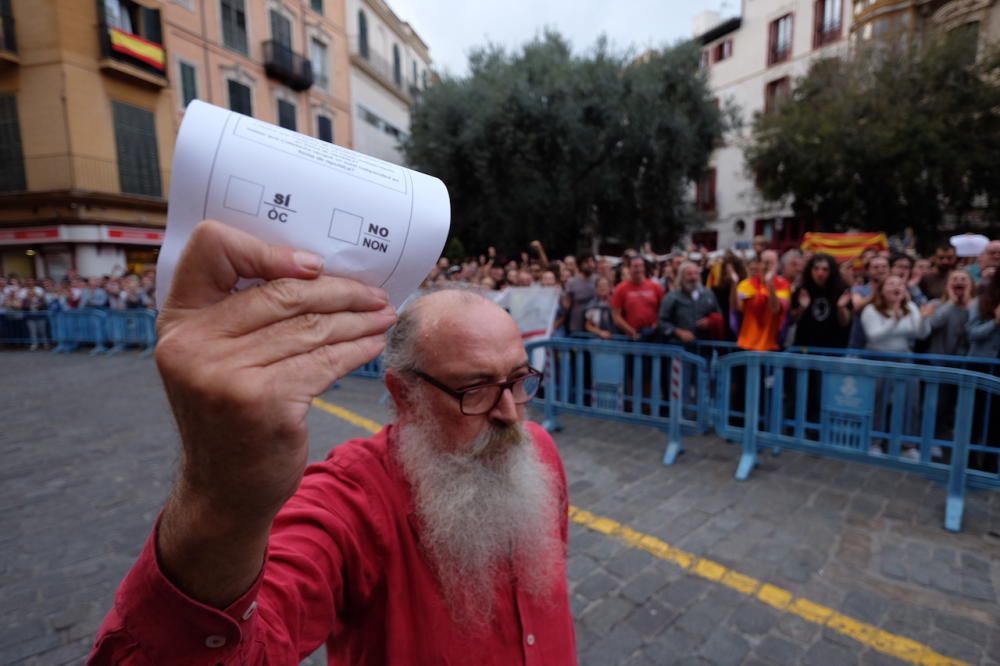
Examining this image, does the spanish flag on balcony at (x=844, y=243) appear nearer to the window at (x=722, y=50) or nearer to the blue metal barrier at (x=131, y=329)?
the blue metal barrier at (x=131, y=329)

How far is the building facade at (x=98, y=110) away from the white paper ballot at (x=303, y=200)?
2204cm

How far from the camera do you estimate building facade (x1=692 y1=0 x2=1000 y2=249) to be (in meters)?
22.3

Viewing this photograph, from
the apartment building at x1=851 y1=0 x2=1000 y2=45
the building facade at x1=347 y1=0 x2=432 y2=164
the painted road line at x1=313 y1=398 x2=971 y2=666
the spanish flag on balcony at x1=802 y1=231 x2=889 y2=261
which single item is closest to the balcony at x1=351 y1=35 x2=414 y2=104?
the building facade at x1=347 y1=0 x2=432 y2=164

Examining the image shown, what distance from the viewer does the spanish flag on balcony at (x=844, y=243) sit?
38.7 ft

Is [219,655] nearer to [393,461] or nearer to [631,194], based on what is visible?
[393,461]

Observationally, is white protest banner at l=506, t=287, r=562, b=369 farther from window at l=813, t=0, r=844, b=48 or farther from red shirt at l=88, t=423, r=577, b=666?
window at l=813, t=0, r=844, b=48

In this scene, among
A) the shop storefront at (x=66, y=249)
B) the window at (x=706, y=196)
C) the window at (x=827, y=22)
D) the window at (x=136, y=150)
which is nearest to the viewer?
the shop storefront at (x=66, y=249)

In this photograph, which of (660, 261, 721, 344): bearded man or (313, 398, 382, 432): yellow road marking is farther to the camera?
(313, 398, 382, 432): yellow road marking

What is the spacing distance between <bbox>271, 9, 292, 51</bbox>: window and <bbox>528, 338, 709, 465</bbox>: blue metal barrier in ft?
78.8

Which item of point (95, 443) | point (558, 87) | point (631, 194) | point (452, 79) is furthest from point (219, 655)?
point (452, 79)

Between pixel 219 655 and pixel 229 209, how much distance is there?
2.07 feet

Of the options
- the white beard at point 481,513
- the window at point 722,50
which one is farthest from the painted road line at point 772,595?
the window at point 722,50

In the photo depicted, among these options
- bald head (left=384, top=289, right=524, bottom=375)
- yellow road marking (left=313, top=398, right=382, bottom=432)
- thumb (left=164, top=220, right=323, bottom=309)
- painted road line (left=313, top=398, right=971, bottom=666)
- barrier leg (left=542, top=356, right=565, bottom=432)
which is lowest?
yellow road marking (left=313, top=398, right=382, bottom=432)

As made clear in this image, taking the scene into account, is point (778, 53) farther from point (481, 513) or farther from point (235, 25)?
point (481, 513)
